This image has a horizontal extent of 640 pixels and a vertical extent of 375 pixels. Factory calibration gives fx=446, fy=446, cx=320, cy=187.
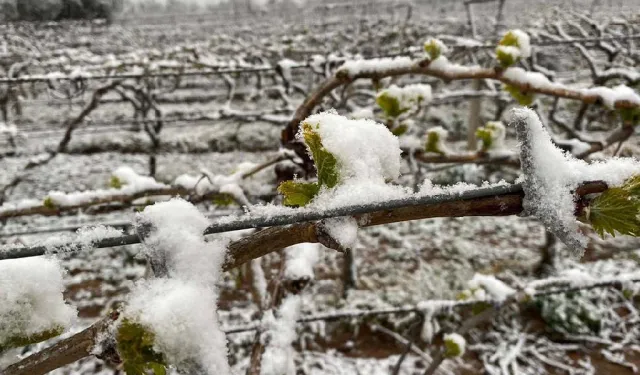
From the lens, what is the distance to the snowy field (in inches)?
15.5

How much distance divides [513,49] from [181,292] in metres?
1.15

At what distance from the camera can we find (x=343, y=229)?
1.29ft

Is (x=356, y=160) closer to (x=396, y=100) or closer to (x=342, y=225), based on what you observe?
(x=342, y=225)

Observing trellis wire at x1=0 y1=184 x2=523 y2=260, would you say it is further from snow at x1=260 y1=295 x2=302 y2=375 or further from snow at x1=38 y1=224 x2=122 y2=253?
snow at x1=260 y1=295 x2=302 y2=375

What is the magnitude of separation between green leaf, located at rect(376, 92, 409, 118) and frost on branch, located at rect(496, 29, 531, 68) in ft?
0.96

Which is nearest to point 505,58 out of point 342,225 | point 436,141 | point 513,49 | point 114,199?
point 513,49

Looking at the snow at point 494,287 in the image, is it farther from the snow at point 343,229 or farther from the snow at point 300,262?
the snow at point 343,229

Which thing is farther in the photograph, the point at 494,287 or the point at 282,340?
the point at 494,287

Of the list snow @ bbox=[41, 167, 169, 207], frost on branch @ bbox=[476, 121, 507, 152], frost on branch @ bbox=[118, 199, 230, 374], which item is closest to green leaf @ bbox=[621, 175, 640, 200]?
frost on branch @ bbox=[118, 199, 230, 374]

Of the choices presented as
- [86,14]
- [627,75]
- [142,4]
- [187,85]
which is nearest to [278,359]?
[627,75]

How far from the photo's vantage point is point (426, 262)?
4414mm

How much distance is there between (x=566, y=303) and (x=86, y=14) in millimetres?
10655

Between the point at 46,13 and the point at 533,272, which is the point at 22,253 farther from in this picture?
the point at 46,13

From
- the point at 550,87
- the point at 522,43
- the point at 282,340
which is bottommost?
the point at 282,340
